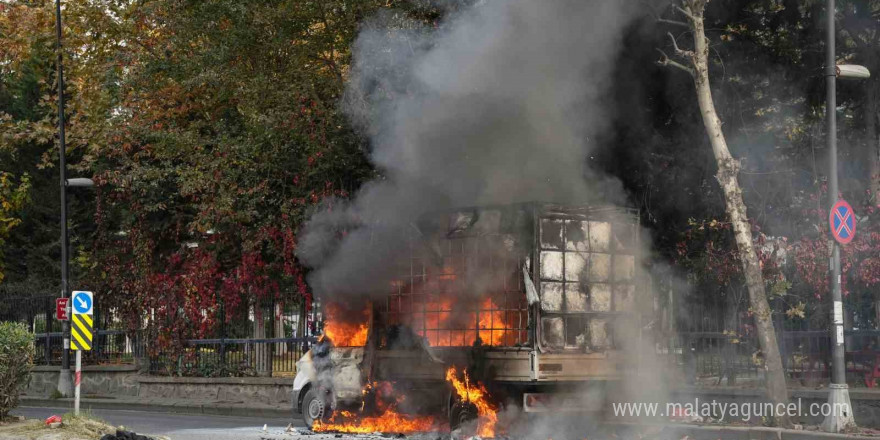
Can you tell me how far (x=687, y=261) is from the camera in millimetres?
16422

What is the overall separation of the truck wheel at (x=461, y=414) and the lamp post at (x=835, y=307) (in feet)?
13.4

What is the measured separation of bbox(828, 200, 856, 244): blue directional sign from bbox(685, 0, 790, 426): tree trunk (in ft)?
3.89

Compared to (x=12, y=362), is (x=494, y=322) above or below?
above

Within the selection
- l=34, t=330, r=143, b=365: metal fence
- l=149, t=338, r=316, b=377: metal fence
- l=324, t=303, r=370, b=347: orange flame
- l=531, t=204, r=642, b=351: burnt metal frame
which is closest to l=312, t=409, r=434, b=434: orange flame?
l=324, t=303, r=370, b=347: orange flame

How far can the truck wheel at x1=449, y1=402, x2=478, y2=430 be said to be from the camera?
12.6 metres

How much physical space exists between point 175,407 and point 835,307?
13628 mm

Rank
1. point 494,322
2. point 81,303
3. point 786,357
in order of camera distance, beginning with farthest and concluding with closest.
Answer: point 81,303 < point 786,357 < point 494,322

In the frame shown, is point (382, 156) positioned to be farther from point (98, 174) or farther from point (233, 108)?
point (98, 174)

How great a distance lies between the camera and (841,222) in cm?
1245

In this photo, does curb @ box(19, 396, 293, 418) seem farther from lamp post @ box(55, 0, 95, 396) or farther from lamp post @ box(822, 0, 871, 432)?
lamp post @ box(822, 0, 871, 432)

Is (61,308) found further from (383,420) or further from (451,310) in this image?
Answer: (451,310)

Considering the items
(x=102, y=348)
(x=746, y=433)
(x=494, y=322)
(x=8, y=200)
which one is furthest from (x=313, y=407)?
(x=8, y=200)

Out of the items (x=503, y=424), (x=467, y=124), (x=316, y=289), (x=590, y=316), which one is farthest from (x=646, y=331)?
(x=316, y=289)

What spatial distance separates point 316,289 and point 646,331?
4921 mm
